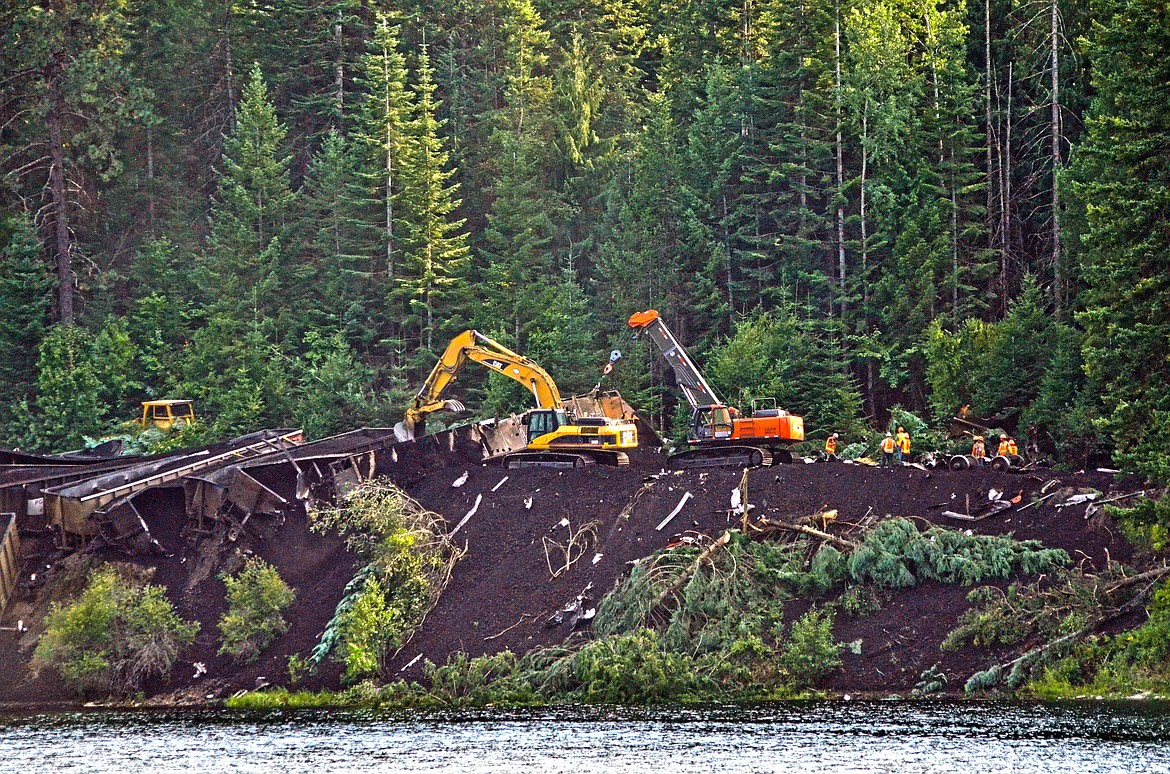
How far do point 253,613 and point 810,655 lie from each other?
12190 millimetres

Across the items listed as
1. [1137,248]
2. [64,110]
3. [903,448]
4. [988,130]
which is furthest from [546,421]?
[64,110]

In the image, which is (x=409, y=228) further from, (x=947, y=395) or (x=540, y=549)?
(x=540, y=549)

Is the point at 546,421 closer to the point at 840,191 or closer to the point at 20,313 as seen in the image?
the point at 840,191

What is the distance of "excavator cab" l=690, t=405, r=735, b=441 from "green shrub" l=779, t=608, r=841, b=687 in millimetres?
10577

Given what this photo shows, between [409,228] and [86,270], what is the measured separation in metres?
14.0

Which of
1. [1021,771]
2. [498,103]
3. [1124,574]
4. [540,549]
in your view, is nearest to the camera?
[1021,771]

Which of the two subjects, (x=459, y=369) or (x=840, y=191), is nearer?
(x=459, y=369)

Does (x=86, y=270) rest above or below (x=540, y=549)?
above

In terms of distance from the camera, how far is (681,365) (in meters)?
46.8

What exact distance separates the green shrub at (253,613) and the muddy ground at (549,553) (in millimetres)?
297

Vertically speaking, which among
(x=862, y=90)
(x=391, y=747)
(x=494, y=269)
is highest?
(x=862, y=90)

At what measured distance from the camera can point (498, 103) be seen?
75438 mm

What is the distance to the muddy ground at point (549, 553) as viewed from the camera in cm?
3503

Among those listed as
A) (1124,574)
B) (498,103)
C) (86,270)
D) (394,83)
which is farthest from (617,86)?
(1124,574)
